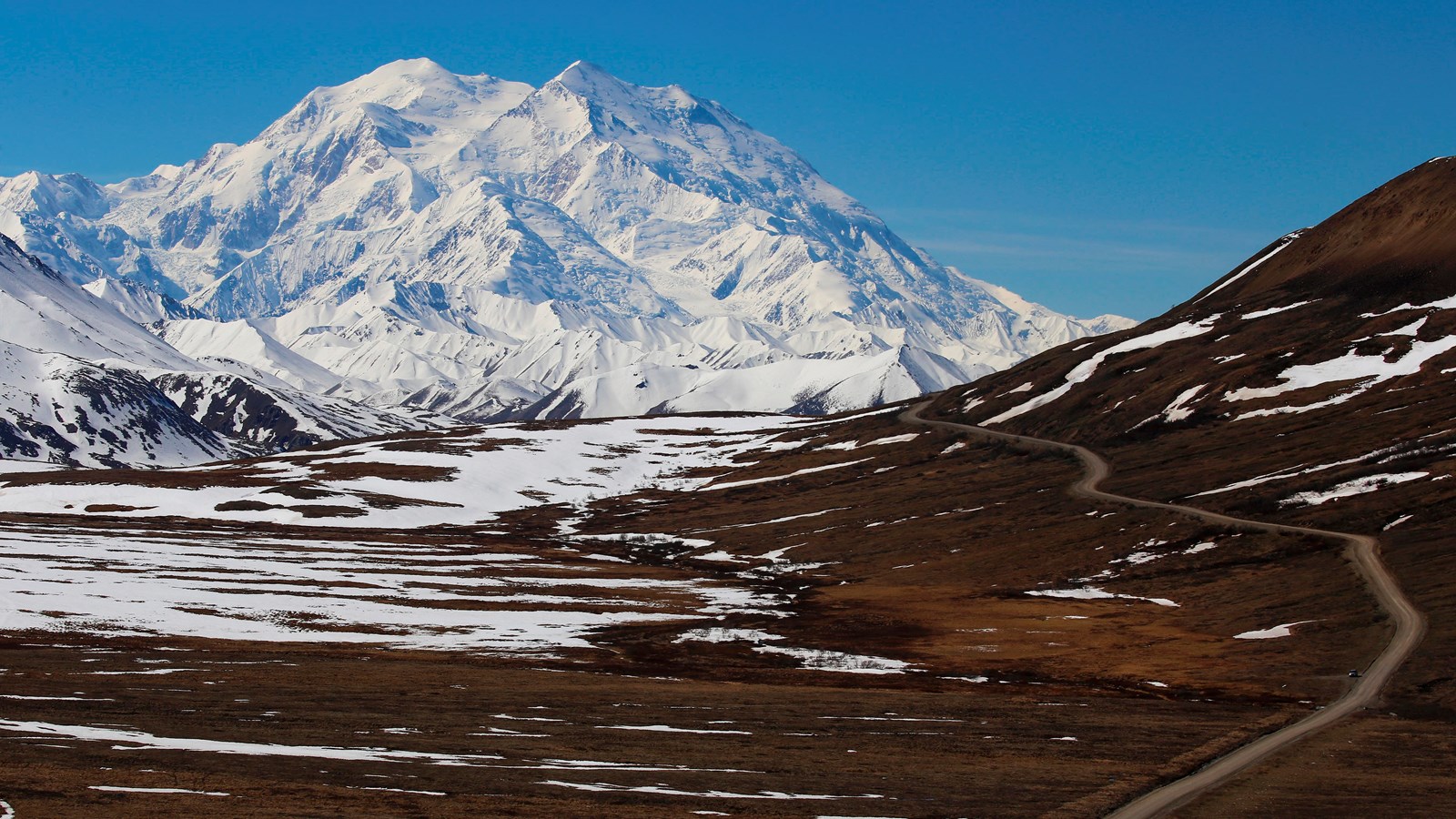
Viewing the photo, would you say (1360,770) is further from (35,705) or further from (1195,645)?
(35,705)

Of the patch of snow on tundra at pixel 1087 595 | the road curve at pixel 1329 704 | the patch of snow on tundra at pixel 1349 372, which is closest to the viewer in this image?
the road curve at pixel 1329 704

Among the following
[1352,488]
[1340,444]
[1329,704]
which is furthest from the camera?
[1340,444]

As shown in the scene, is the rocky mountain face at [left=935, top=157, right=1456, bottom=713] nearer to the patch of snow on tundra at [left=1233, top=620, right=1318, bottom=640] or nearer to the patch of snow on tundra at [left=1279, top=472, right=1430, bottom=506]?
the patch of snow on tundra at [left=1279, top=472, right=1430, bottom=506]

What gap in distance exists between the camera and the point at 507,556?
16675 cm

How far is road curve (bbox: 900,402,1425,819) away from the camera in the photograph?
155ft

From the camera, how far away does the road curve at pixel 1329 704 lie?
4712cm

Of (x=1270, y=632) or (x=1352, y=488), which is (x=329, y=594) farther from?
(x=1352, y=488)

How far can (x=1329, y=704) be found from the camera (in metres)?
68.4

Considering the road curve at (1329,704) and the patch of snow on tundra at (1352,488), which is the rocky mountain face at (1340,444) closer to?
the patch of snow on tundra at (1352,488)

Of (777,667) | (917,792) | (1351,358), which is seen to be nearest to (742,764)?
(917,792)

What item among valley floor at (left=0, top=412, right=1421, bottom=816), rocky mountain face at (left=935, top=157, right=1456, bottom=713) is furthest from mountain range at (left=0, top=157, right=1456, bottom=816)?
rocky mountain face at (left=935, top=157, right=1456, bottom=713)

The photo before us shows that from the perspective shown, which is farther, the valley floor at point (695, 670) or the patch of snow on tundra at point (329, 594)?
the patch of snow on tundra at point (329, 594)

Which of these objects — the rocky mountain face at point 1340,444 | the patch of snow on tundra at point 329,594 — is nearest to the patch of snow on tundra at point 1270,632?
the rocky mountain face at point 1340,444

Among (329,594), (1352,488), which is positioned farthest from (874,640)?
(1352,488)
